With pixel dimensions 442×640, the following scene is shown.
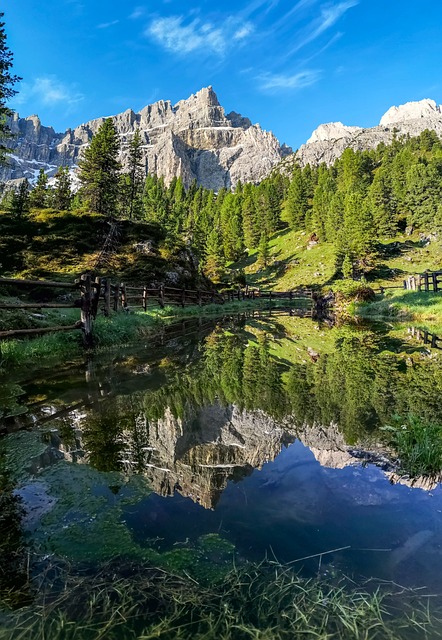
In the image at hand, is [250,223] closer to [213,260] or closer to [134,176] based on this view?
[213,260]

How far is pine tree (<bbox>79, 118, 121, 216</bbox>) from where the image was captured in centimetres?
4322

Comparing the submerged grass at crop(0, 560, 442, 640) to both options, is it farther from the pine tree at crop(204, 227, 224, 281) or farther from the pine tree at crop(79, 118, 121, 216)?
the pine tree at crop(204, 227, 224, 281)

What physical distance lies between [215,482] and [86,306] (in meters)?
8.56

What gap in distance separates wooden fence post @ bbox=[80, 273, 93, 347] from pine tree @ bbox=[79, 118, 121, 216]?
118ft

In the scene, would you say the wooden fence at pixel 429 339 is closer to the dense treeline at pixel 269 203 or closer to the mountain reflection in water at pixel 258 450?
the mountain reflection in water at pixel 258 450

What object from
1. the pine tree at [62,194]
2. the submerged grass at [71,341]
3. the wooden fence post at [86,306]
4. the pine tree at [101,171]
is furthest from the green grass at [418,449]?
the pine tree at [62,194]

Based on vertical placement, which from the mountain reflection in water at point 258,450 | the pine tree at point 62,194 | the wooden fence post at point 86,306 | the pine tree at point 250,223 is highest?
the pine tree at point 250,223

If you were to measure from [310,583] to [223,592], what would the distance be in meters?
0.57

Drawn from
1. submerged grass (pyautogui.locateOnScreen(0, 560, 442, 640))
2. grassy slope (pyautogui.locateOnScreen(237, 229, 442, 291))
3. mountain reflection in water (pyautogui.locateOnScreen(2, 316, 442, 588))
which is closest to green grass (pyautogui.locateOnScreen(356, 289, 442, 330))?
mountain reflection in water (pyautogui.locateOnScreen(2, 316, 442, 588))

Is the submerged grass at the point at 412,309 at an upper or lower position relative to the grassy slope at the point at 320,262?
lower

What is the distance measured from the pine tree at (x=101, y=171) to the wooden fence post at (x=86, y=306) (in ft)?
118

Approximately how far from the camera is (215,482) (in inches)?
138

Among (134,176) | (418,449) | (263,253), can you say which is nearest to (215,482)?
(418,449)

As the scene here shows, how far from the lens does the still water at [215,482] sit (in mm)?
2453
